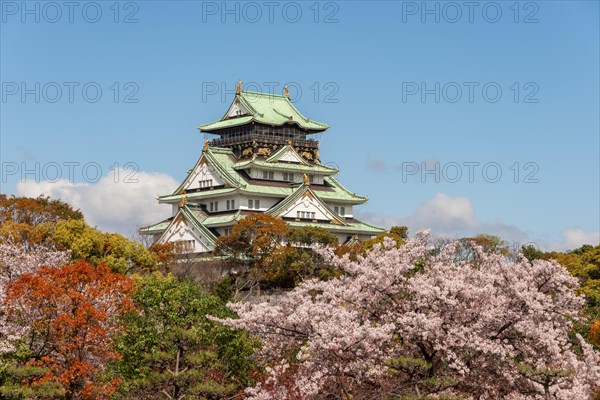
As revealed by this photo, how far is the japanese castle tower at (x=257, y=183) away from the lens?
8338 centimetres

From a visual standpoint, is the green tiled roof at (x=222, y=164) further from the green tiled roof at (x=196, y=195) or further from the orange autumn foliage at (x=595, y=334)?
the orange autumn foliage at (x=595, y=334)

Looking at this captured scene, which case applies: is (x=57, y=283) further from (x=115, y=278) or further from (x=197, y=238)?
(x=197, y=238)

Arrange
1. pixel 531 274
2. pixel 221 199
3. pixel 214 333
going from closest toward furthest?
pixel 531 274
pixel 214 333
pixel 221 199

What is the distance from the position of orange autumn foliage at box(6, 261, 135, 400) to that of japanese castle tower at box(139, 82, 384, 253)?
45276 mm

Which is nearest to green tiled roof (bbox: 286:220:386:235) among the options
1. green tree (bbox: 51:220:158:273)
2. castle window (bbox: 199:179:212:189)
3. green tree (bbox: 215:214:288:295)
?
green tree (bbox: 215:214:288:295)

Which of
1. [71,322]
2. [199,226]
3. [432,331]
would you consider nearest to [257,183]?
[199,226]

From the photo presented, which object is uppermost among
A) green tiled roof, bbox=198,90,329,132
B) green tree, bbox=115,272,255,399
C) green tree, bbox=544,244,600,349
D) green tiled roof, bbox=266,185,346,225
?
green tiled roof, bbox=198,90,329,132

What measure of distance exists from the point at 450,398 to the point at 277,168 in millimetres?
64957

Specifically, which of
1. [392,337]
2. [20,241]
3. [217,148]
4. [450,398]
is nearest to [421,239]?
[392,337]

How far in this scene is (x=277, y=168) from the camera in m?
88.6

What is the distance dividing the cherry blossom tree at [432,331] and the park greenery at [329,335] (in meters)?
0.04

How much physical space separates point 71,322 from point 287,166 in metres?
58.6

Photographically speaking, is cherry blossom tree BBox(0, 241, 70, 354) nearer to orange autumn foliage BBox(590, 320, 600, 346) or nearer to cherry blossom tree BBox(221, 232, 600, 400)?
cherry blossom tree BBox(221, 232, 600, 400)

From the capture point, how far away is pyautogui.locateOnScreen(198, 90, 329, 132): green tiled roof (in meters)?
92.0
